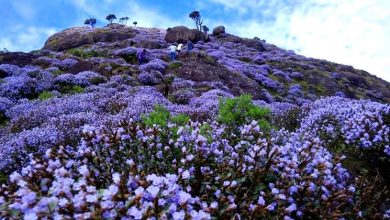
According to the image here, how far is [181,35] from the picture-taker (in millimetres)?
52781

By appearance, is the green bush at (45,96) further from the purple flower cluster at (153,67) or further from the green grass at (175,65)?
the green grass at (175,65)

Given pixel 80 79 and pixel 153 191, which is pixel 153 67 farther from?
pixel 153 191

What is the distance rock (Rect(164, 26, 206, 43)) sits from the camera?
171ft

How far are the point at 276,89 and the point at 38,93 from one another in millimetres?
18116

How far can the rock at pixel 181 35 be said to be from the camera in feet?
171

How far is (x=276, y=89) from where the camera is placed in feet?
100

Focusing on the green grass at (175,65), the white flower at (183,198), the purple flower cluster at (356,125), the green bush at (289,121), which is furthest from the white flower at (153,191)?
the green grass at (175,65)

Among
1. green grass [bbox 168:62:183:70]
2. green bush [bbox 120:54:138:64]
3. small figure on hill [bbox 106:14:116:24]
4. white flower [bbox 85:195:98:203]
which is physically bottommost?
white flower [bbox 85:195:98:203]

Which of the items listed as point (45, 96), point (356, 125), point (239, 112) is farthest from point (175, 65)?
point (356, 125)

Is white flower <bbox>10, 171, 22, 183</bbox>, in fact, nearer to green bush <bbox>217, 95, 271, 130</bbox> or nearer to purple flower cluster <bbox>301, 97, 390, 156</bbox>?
green bush <bbox>217, 95, 271, 130</bbox>

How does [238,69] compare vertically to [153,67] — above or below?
above

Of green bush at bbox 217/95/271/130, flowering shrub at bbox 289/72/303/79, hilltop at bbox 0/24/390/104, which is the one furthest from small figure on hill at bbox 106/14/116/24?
green bush at bbox 217/95/271/130

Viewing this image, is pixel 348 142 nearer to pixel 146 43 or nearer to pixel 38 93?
pixel 38 93

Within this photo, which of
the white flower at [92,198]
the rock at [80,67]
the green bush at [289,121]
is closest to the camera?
the white flower at [92,198]
